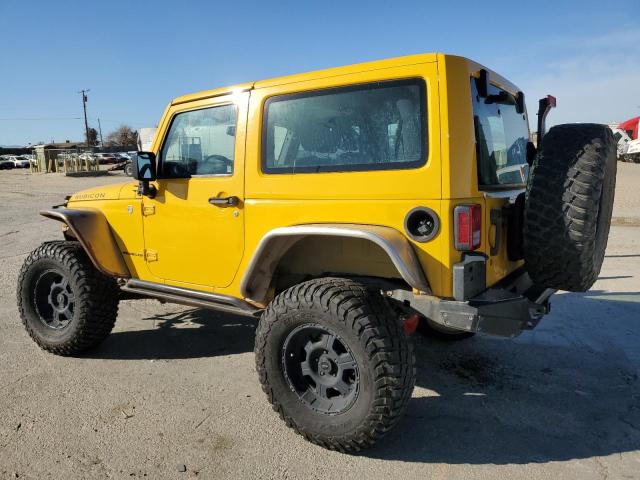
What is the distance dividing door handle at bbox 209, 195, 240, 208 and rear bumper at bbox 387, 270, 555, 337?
1.12 metres

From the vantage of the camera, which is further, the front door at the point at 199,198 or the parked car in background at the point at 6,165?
the parked car in background at the point at 6,165

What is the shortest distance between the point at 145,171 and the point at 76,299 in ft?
4.03

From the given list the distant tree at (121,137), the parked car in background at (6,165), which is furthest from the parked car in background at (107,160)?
the distant tree at (121,137)

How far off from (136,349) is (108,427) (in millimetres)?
1266

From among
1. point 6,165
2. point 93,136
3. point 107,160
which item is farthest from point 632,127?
point 93,136

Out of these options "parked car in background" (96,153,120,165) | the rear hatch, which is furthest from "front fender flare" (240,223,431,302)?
"parked car in background" (96,153,120,165)

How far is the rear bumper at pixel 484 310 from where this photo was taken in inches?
95.2

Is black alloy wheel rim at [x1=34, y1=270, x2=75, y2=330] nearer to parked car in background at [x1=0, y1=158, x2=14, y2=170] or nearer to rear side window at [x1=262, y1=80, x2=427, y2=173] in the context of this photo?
rear side window at [x1=262, y1=80, x2=427, y2=173]

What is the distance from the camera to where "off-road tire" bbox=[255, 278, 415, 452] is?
2.49 metres

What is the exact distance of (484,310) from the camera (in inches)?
95.7

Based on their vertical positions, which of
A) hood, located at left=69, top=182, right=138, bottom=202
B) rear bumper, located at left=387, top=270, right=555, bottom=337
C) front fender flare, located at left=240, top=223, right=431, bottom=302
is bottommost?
rear bumper, located at left=387, top=270, right=555, bottom=337

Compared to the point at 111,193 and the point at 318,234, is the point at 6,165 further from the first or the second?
the point at 318,234

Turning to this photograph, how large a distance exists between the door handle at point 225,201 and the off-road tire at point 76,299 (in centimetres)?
141

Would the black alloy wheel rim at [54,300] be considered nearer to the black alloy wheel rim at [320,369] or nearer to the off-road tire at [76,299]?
the off-road tire at [76,299]
